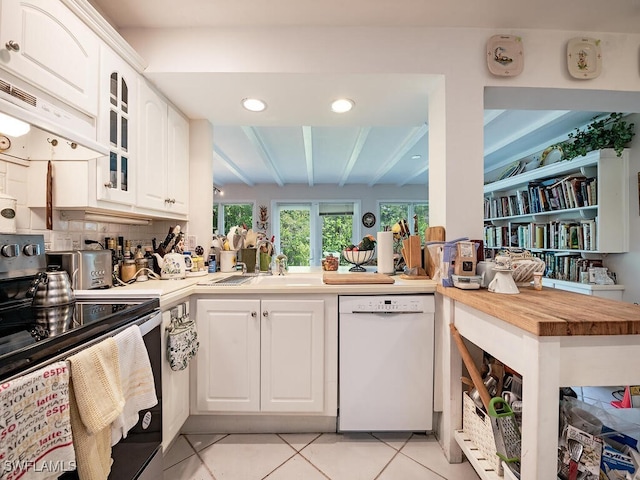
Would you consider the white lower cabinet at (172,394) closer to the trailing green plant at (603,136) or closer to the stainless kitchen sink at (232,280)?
the stainless kitchen sink at (232,280)

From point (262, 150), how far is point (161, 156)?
6.56ft

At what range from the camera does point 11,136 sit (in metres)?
1.07

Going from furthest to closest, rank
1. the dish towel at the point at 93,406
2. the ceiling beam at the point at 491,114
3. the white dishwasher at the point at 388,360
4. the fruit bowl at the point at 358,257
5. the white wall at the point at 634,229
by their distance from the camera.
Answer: the ceiling beam at the point at 491,114 → the white wall at the point at 634,229 → the fruit bowl at the point at 358,257 → the white dishwasher at the point at 388,360 → the dish towel at the point at 93,406

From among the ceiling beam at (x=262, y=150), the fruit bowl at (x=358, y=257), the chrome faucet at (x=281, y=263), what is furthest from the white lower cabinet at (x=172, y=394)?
the ceiling beam at (x=262, y=150)

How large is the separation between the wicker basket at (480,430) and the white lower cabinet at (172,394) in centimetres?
141

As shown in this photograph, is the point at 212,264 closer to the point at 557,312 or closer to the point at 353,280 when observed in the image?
the point at 353,280

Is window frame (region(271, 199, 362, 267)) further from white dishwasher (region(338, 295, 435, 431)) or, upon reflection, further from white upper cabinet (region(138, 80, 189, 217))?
white dishwasher (region(338, 295, 435, 431))

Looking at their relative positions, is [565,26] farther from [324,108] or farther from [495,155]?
[495,155]

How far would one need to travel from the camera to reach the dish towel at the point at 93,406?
0.75 meters

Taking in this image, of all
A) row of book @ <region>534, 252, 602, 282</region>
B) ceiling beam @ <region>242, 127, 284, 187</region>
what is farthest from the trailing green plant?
ceiling beam @ <region>242, 127, 284, 187</region>

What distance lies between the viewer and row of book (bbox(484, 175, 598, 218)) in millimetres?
2715

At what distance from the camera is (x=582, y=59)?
1.65 m

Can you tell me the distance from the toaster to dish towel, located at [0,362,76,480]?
779mm

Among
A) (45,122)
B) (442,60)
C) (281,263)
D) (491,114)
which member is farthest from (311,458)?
(491,114)
